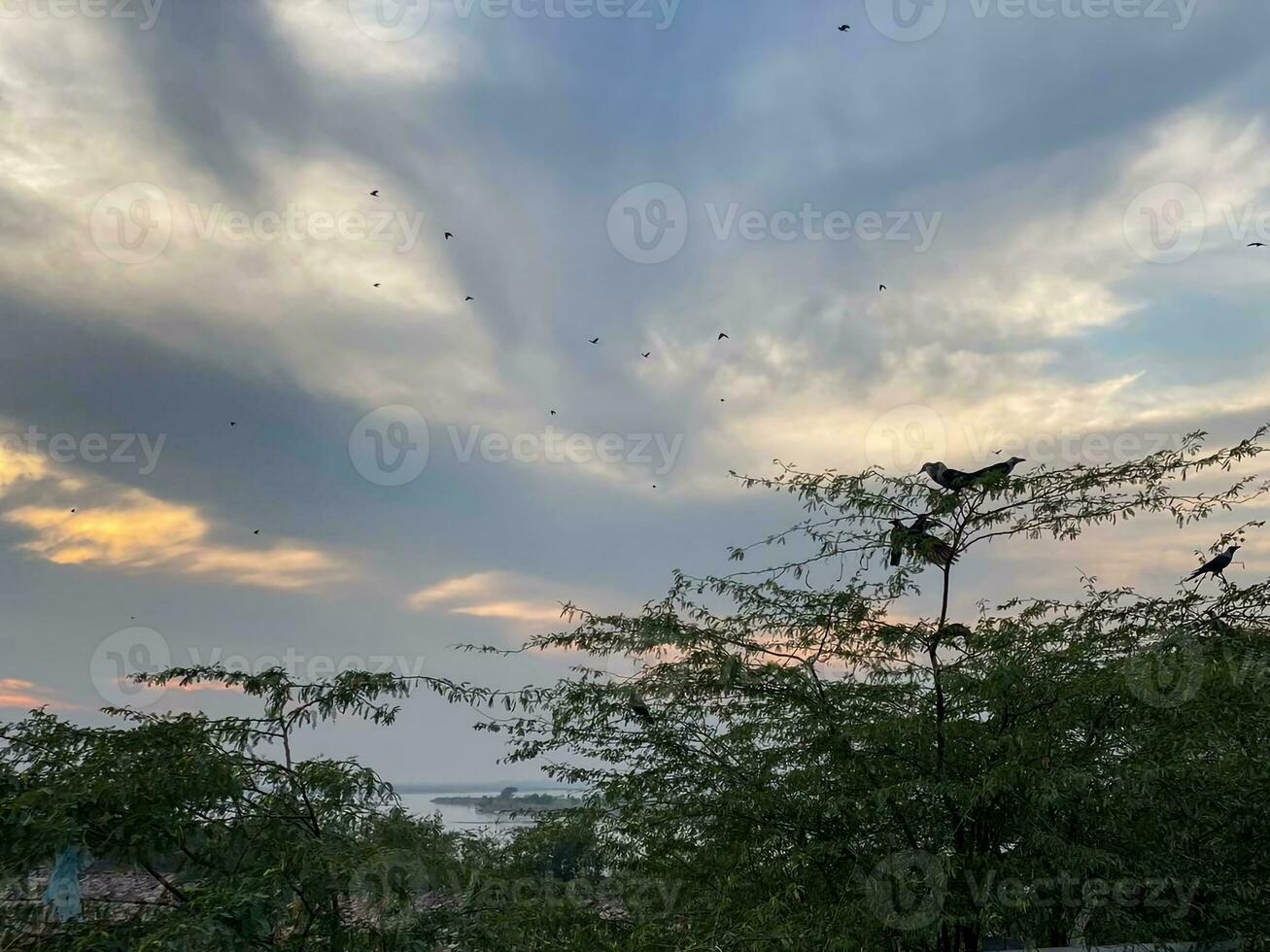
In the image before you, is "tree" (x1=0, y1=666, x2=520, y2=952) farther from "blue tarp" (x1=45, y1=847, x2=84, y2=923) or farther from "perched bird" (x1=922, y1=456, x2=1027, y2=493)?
"perched bird" (x1=922, y1=456, x2=1027, y2=493)

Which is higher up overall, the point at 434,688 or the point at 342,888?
the point at 434,688

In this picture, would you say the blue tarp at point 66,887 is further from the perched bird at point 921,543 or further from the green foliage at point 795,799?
the perched bird at point 921,543

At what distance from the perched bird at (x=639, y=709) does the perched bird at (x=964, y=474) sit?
2.49 metres

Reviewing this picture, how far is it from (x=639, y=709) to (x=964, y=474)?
266 cm

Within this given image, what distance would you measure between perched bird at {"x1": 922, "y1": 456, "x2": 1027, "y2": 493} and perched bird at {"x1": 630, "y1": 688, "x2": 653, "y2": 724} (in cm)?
249

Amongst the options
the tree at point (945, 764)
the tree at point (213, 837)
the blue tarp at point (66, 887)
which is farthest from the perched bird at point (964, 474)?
the blue tarp at point (66, 887)

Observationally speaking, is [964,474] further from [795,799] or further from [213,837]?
[213,837]

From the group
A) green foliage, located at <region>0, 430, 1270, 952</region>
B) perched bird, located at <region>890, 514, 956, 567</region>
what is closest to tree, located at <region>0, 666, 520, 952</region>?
green foliage, located at <region>0, 430, 1270, 952</region>

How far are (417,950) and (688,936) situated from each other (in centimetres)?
162

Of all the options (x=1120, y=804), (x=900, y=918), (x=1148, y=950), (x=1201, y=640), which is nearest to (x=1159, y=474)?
(x=1201, y=640)

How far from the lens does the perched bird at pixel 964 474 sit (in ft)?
20.1

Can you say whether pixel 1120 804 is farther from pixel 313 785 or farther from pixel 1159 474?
pixel 313 785

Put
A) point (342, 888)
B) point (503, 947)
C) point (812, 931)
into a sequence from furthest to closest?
point (812, 931)
point (503, 947)
point (342, 888)

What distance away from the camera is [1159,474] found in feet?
21.5
